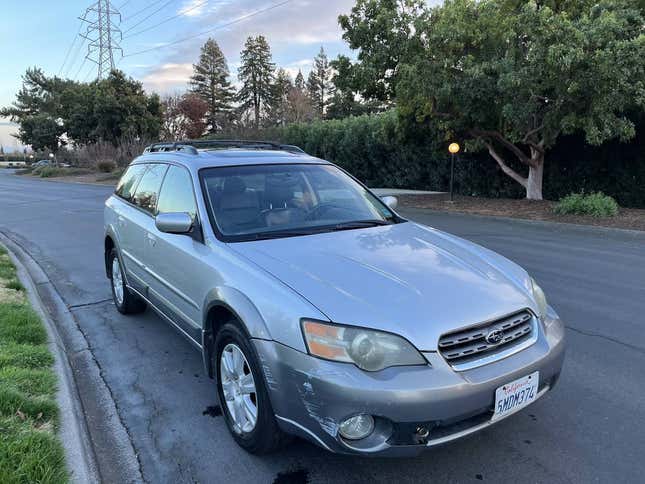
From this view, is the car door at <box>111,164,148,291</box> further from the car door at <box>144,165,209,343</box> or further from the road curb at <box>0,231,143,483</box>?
the road curb at <box>0,231,143,483</box>

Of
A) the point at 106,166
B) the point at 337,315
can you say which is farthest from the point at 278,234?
the point at 106,166

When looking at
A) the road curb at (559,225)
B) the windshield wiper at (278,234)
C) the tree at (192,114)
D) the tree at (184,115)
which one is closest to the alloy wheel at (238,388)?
the windshield wiper at (278,234)

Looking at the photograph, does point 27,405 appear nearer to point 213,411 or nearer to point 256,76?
point 213,411

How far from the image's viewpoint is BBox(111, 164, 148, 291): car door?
4.66m

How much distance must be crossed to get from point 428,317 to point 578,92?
11030 mm

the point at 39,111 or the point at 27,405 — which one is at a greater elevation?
the point at 39,111

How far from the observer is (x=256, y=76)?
68875mm

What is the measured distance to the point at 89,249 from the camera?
908cm

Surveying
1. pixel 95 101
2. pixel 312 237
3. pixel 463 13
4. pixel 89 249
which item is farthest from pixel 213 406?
pixel 95 101

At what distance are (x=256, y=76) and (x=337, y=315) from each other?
71.3 m

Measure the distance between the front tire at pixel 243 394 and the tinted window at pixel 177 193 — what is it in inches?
42.3

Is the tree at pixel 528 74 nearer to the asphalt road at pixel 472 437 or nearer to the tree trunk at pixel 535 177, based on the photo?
the tree trunk at pixel 535 177

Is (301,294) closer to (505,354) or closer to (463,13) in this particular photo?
(505,354)

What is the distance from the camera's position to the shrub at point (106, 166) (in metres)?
36.7
